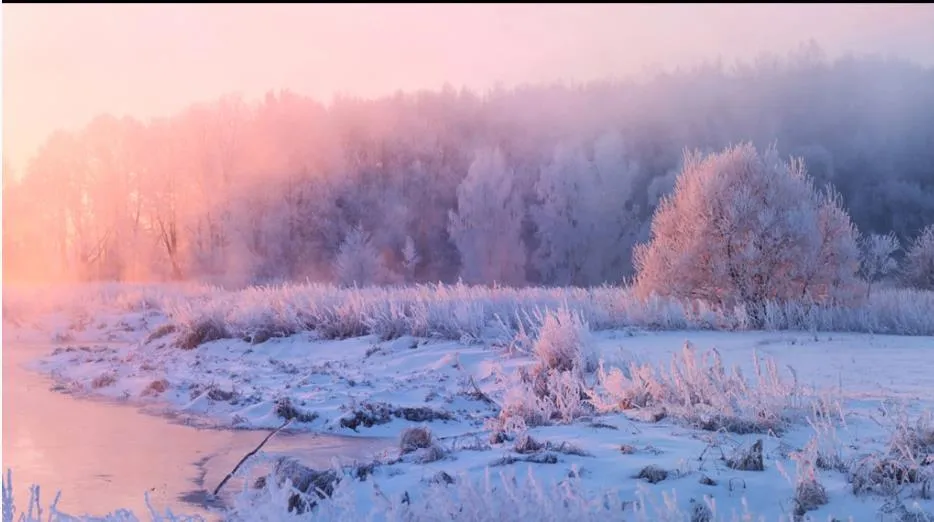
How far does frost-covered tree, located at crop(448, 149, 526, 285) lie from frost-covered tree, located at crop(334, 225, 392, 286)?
434 centimetres

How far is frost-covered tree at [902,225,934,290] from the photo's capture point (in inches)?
1070

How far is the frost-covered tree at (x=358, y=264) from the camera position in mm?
43156

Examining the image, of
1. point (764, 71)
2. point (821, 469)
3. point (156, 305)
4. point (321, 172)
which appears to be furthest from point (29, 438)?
point (764, 71)

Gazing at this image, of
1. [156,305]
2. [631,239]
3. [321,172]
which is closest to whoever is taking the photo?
[156,305]

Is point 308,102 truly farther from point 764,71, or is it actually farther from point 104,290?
point 764,71

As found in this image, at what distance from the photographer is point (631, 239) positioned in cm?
4572

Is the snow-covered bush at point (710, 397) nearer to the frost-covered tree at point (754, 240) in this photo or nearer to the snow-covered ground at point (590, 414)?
the snow-covered ground at point (590, 414)

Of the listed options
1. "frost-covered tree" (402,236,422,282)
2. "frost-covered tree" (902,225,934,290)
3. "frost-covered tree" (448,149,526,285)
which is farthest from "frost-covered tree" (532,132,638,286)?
"frost-covered tree" (902,225,934,290)

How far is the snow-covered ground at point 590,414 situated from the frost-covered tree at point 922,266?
52.7 ft

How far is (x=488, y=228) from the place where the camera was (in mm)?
46781

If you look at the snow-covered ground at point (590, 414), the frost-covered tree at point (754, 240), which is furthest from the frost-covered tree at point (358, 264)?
the frost-covered tree at point (754, 240)

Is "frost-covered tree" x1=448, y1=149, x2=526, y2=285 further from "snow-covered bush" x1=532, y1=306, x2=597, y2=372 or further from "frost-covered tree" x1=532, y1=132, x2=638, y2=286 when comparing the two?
"snow-covered bush" x1=532, y1=306, x2=597, y2=372

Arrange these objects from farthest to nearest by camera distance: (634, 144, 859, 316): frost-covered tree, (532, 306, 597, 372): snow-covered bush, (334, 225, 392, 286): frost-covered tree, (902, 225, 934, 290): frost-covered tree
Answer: (334, 225, 392, 286): frost-covered tree < (902, 225, 934, 290): frost-covered tree < (634, 144, 859, 316): frost-covered tree < (532, 306, 597, 372): snow-covered bush

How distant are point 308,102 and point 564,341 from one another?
1844 inches
